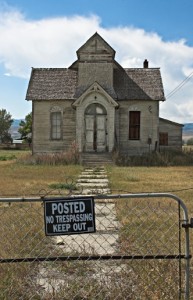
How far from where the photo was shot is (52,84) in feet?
89.4

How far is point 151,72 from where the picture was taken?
93.0 feet

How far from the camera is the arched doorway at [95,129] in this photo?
2512 cm

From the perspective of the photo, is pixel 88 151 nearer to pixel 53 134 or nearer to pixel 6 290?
pixel 53 134

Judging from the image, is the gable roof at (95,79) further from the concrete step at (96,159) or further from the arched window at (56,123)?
the concrete step at (96,159)

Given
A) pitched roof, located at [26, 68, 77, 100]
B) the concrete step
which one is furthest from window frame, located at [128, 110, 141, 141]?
pitched roof, located at [26, 68, 77, 100]

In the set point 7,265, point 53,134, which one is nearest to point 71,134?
point 53,134

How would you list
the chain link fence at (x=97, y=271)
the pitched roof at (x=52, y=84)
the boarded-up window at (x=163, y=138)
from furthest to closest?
1. the boarded-up window at (x=163, y=138)
2. the pitched roof at (x=52, y=84)
3. the chain link fence at (x=97, y=271)

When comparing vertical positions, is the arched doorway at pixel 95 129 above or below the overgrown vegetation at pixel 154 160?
above

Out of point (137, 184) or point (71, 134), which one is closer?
point (137, 184)

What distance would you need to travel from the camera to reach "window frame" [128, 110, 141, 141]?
87.0 ft

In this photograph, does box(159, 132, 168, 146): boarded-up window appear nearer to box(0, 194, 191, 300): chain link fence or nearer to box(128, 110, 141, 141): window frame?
box(128, 110, 141, 141): window frame

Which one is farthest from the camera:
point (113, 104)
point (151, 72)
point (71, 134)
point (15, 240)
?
point (151, 72)

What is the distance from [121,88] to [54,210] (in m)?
23.8

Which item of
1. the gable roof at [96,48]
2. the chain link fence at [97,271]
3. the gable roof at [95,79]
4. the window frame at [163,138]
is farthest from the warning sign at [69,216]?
the window frame at [163,138]
